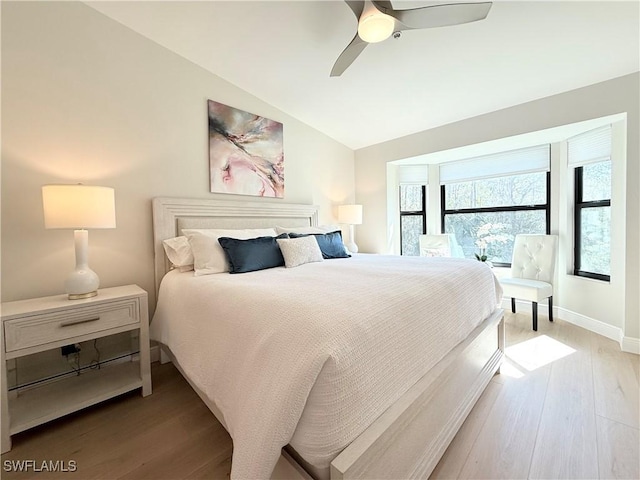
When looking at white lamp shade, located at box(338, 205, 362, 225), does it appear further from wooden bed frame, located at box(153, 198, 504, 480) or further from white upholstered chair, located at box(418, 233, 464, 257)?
wooden bed frame, located at box(153, 198, 504, 480)

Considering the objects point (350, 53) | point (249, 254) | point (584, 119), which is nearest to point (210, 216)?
point (249, 254)

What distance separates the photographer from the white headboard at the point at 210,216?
7.76ft

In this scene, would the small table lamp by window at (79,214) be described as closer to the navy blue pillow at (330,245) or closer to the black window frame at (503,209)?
the navy blue pillow at (330,245)

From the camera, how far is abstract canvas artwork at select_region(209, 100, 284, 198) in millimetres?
2758

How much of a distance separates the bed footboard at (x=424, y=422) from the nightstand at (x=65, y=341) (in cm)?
165

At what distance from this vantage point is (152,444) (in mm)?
1452

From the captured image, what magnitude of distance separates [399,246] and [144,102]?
12.6ft

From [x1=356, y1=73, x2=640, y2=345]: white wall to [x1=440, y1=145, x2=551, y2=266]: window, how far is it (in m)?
0.71

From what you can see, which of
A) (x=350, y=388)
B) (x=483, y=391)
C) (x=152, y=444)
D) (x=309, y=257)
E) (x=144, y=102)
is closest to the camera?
(x=350, y=388)

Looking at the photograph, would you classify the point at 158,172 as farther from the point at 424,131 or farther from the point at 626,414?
the point at 626,414

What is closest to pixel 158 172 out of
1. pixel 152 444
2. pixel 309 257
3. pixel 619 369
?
pixel 309 257

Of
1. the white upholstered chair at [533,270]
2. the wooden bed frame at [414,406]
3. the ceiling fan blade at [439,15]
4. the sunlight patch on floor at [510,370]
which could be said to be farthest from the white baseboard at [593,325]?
the ceiling fan blade at [439,15]

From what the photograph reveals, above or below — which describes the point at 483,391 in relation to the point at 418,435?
below

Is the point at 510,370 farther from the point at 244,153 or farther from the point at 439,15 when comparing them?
the point at 244,153
